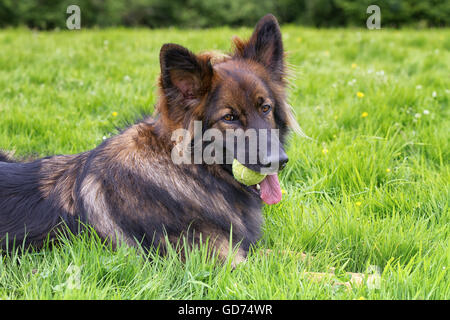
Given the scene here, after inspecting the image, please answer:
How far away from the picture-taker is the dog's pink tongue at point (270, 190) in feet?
10.2

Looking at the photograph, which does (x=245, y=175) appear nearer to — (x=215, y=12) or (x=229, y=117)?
(x=229, y=117)

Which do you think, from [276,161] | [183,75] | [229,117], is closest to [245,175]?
[276,161]

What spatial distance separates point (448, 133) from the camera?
4.80 m

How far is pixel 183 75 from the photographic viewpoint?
9.52 feet

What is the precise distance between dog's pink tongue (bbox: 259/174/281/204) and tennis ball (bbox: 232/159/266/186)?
0.28ft

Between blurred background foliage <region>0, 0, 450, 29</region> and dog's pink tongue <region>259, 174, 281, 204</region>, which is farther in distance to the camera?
blurred background foliage <region>0, 0, 450, 29</region>

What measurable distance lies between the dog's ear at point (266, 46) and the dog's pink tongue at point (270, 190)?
809mm

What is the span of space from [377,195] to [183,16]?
2078 cm

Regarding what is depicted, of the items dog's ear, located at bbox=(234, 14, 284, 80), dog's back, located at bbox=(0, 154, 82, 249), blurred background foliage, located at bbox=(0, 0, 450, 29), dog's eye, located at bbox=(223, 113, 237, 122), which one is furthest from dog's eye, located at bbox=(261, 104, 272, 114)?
blurred background foliage, located at bbox=(0, 0, 450, 29)

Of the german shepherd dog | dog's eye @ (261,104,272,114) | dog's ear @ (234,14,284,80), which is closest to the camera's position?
the german shepherd dog

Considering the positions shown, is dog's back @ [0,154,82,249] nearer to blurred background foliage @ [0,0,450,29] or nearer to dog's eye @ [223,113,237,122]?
dog's eye @ [223,113,237,122]

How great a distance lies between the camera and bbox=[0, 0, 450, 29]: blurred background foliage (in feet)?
67.0

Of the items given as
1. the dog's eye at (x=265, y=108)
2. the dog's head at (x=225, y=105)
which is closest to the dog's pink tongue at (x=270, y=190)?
the dog's head at (x=225, y=105)

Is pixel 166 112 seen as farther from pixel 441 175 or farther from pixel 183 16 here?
pixel 183 16
